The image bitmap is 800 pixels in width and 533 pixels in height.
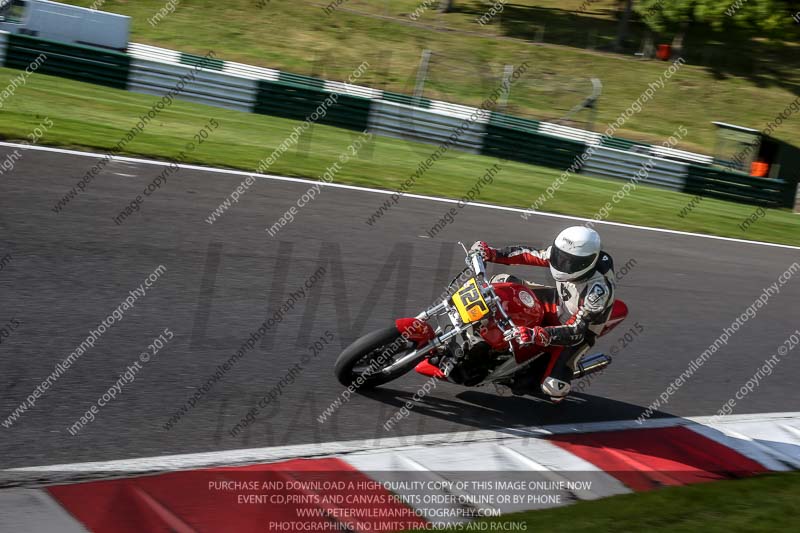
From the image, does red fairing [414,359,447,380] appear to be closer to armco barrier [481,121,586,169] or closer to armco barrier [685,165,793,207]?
armco barrier [481,121,586,169]

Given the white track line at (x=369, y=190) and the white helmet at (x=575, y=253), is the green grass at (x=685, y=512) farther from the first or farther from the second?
the white track line at (x=369, y=190)

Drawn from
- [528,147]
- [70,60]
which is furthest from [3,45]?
[528,147]

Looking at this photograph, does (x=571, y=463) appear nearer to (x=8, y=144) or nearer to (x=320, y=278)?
(x=320, y=278)

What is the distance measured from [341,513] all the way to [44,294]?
12.2 ft

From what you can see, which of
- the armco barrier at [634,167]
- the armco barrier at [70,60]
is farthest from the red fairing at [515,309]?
the armco barrier at [70,60]

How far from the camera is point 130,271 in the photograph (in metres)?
8.35

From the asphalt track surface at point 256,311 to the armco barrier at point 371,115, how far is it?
7531 millimetres

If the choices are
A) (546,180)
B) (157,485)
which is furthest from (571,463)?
(546,180)

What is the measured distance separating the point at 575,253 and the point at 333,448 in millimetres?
2160

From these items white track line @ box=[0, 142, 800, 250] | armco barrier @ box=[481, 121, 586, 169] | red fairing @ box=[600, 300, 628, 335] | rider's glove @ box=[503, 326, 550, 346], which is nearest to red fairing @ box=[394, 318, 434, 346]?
rider's glove @ box=[503, 326, 550, 346]

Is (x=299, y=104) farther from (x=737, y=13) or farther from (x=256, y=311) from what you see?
(x=737, y=13)

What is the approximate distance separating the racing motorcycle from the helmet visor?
1.11 ft

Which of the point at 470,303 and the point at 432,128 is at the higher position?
the point at 470,303

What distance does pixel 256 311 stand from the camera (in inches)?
315
